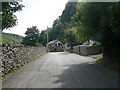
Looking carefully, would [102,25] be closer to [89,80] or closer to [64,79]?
[89,80]

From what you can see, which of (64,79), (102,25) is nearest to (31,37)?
(102,25)

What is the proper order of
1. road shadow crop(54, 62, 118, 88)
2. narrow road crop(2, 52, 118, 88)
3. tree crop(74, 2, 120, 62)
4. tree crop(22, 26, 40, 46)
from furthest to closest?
tree crop(22, 26, 40, 46) → tree crop(74, 2, 120, 62) → narrow road crop(2, 52, 118, 88) → road shadow crop(54, 62, 118, 88)

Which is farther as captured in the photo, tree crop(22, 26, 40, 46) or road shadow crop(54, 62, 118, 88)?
Result: tree crop(22, 26, 40, 46)

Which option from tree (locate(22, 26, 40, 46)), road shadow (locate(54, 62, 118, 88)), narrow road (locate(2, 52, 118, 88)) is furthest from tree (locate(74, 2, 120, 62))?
tree (locate(22, 26, 40, 46))

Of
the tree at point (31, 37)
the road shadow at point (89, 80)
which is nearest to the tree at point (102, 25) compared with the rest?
the road shadow at point (89, 80)

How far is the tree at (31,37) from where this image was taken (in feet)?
171

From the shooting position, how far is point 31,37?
54375 mm

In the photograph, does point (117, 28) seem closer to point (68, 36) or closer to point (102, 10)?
point (102, 10)


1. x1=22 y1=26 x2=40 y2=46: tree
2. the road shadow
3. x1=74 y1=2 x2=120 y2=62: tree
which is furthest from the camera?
x1=22 y1=26 x2=40 y2=46: tree

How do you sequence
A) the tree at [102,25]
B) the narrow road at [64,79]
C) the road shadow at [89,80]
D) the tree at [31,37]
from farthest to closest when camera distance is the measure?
the tree at [31,37] < the tree at [102,25] < the narrow road at [64,79] < the road shadow at [89,80]

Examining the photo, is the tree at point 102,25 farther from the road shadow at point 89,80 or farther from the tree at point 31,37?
the tree at point 31,37

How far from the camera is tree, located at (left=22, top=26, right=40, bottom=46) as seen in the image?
5200cm

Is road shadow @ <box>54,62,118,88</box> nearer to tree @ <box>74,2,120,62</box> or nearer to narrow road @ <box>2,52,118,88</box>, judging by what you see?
narrow road @ <box>2,52,118,88</box>

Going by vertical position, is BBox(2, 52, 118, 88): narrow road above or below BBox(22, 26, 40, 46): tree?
below
